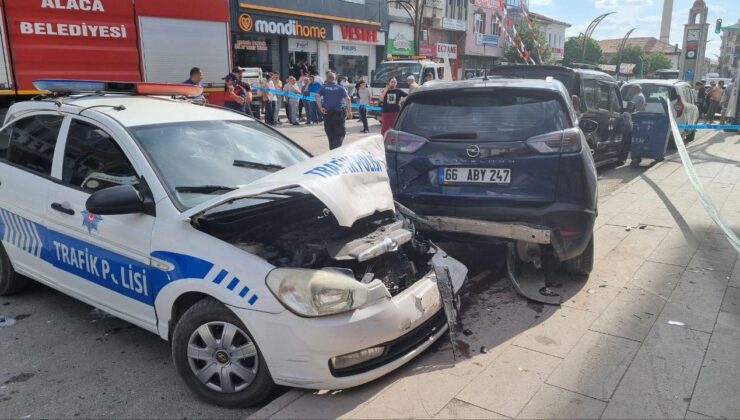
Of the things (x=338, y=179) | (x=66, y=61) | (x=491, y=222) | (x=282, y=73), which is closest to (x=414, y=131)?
(x=491, y=222)

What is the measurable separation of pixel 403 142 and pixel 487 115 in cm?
73

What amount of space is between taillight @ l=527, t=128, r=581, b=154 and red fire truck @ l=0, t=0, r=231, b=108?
918cm

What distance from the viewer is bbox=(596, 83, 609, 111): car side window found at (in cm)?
932

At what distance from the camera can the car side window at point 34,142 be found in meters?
3.98

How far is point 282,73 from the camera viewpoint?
979 inches

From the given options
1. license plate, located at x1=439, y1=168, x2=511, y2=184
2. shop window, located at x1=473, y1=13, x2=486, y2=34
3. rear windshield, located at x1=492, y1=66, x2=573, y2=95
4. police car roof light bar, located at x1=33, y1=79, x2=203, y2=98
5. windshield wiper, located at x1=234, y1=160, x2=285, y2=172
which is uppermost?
shop window, located at x1=473, y1=13, x2=486, y2=34

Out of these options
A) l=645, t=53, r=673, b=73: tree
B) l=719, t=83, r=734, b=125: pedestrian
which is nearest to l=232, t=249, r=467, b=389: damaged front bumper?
l=719, t=83, r=734, b=125: pedestrian

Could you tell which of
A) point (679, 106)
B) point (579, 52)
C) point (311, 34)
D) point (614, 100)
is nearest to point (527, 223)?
point (614, 100)

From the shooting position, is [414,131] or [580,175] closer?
[580,175]

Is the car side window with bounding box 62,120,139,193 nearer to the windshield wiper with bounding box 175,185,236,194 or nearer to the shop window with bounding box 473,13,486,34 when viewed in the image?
the windshield wiper with bounding box 175,185,236,194

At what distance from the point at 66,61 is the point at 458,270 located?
9.35 meters

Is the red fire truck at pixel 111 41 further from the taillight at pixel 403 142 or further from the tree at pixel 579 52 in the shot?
the tree at pixel 579 52

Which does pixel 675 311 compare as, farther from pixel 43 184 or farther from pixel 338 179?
pixel 43 184

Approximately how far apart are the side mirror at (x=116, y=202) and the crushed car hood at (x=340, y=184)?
12.5 inches
